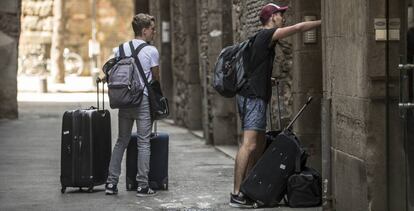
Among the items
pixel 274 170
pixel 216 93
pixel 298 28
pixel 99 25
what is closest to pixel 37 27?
pixel 99 25

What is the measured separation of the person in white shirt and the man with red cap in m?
1.16

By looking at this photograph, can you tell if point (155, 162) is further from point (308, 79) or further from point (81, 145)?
point (308, 79)

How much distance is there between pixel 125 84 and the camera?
388 inches

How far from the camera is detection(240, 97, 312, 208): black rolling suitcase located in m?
8.78

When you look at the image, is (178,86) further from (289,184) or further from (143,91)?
(289,184)

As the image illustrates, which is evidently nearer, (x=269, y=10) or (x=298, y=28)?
(x=298, y=28)

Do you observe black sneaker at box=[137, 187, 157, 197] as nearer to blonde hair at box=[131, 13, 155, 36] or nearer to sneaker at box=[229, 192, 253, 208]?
sneaker at box=[229, 192, 253, 208]

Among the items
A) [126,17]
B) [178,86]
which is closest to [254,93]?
[178,86]

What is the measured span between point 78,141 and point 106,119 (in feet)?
1.04

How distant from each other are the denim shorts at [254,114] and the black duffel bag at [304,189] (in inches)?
19.9

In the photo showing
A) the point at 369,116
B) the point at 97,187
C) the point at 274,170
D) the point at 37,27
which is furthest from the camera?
the point at 37,27

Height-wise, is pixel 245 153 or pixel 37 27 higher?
pixel 37 27

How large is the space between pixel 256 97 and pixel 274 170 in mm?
606

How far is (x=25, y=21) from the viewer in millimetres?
44719
